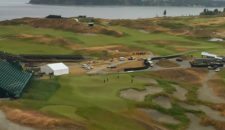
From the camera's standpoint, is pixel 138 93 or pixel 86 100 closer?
pixel 86 100

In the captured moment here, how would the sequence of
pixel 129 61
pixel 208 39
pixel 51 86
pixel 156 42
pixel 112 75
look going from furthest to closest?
pixel 208 39
pixel 156 42
pixel 129 61
pixel 112 75
pixel 51 86

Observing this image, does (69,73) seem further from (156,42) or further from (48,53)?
(156,42)

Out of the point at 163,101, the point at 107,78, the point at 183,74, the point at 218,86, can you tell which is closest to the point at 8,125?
the point at 163,101

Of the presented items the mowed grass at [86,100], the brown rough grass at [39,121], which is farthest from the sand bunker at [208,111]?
the brown rough grass at [39,121]

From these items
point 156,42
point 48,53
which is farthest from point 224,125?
point 156,42

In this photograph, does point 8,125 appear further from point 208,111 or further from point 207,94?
point 207,94

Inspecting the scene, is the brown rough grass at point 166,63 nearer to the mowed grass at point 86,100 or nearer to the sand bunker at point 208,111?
the mowed grass at point 86,100

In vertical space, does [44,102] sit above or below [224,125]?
above
